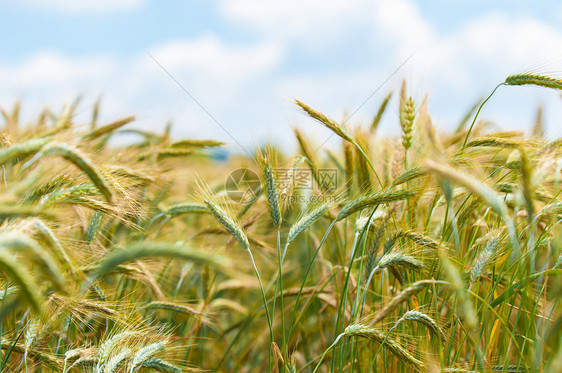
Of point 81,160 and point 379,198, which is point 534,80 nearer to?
point 379,198

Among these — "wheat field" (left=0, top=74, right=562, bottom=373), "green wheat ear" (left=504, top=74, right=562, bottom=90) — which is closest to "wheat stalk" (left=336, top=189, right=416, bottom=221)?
"wheat field" (left=0, top=74, right=562, bottom=373)

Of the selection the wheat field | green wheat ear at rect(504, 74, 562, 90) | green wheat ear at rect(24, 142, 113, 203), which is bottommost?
the wheat field

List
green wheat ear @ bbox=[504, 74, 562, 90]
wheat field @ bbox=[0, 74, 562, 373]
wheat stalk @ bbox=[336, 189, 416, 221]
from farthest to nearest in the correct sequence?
1. green wheat ear @ bbox=[504, 74, 562, 90]
2. wheat stalk @ bbox=[336, 189, 416, 221]
3. wheat field @ bbox=[0, 74, 562, 373]

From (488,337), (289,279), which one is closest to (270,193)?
(488,337)

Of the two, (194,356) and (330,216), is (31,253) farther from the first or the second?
(194,356)

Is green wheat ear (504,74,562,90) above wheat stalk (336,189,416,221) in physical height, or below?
above

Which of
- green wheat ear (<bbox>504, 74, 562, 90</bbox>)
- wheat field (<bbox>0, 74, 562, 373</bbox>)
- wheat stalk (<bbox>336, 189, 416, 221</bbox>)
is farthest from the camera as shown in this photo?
green wheat ear (<bbox>504, 74, 562, 90</bbox>)

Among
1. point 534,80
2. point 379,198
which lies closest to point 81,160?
point 379,198

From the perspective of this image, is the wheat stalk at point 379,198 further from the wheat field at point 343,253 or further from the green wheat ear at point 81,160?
the green wheat ear at point 81,160

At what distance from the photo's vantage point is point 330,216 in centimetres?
272

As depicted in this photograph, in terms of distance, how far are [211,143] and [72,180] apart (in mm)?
1455

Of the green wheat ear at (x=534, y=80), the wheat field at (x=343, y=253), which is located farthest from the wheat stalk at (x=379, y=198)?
the green wheat ear at (x=534, y=80)

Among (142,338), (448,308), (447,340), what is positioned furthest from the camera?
(448,308)

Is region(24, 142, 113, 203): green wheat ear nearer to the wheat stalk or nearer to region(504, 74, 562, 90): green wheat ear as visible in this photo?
the wheat stalk
